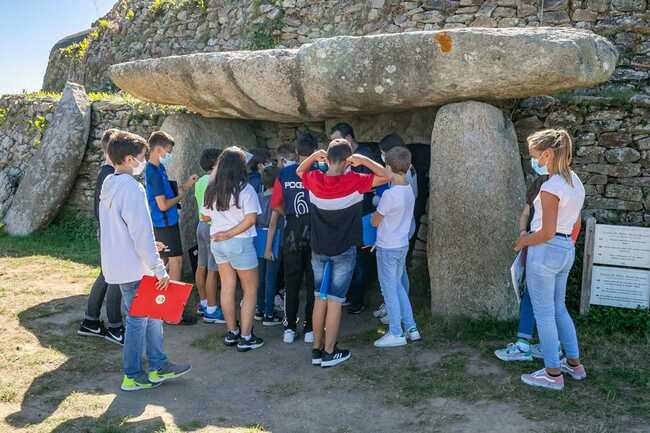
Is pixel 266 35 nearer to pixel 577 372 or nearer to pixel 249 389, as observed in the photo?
pixel 249 389

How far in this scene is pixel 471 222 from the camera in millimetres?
5590

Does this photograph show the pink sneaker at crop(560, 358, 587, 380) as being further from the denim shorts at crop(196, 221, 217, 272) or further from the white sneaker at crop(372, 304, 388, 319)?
the denim shorts at crop(196, 221, 217, 272)

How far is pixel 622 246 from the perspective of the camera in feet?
18.6

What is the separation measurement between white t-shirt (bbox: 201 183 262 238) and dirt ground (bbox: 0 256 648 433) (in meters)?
0.99

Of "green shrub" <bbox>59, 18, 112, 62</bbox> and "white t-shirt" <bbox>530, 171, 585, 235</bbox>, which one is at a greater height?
"green shrub" <bbox>59, 18, 112, 62</bbox>

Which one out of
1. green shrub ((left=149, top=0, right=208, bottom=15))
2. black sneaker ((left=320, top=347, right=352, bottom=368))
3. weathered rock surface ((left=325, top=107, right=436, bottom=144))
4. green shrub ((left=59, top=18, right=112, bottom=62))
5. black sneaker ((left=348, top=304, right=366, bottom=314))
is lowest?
black sneaker ((left=320, top=347, right=352, bottom=368))

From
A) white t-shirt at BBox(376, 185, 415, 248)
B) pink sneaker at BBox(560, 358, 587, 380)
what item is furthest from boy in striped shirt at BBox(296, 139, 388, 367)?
pink sneaker at BBox(560, 358, 587, 380)

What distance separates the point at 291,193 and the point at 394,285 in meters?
1.08

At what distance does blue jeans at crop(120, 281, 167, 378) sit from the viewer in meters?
4.42

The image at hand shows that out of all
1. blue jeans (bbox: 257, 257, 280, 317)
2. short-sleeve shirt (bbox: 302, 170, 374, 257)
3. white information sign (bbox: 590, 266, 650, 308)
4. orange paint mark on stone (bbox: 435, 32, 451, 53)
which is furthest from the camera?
blue jeans (bbox: 257, 257, 280, 317)

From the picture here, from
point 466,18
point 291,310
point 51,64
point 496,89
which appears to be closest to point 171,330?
point 291,310

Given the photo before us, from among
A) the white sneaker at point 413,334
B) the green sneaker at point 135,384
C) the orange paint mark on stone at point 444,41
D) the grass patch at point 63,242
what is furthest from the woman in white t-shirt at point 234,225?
the grass patch at point 63,242

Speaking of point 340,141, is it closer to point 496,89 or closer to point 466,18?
point 496,89

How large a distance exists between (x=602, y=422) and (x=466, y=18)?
19.6 feet
